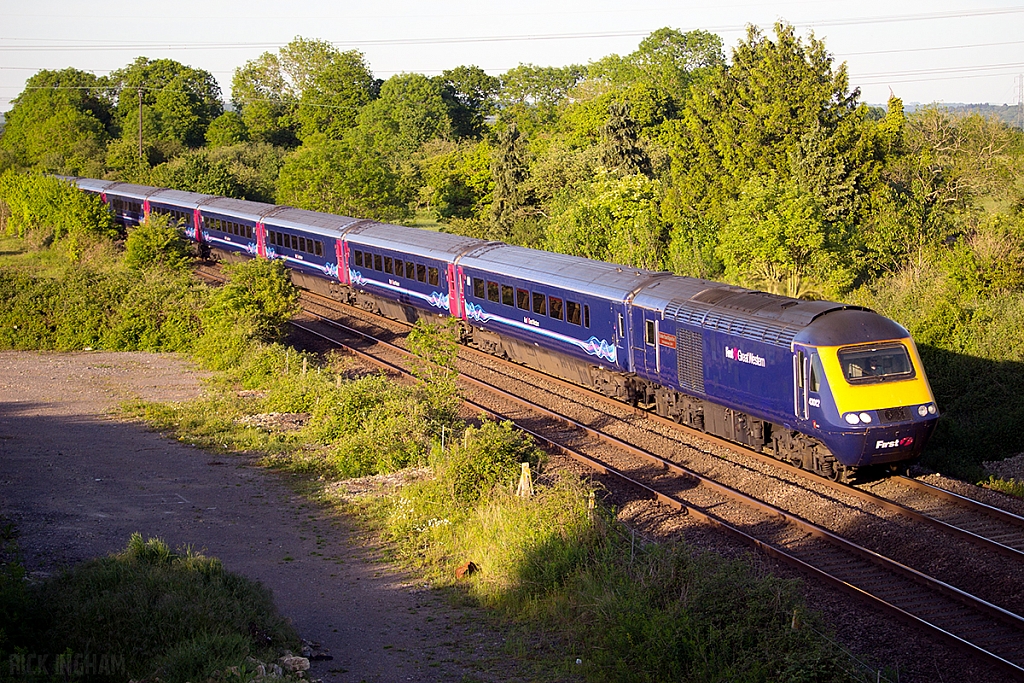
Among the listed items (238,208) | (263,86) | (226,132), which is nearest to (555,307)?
(238,208)

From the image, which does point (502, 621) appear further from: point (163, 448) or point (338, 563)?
point (163, 448)

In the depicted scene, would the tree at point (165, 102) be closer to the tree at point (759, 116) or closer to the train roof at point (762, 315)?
the tree at point (759, 116)

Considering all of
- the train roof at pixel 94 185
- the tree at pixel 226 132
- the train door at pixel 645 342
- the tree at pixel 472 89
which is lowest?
the train door at pixel 645 342

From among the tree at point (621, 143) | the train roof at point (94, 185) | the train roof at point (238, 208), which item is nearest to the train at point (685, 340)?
the train roof at point (238, 208)

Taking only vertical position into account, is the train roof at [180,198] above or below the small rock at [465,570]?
above

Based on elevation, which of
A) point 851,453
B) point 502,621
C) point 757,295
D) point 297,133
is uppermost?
point 297,133

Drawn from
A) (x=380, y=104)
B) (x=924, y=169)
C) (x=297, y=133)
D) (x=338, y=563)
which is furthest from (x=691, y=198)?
(x=297, y=133)

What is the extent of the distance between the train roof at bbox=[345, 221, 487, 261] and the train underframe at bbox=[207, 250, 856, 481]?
73.5 inches

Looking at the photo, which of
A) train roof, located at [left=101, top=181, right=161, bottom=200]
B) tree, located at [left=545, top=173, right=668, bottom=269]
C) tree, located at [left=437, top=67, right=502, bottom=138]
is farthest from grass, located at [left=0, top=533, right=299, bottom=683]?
tree, located at [left=437, top=67, right=502, bottom=138]

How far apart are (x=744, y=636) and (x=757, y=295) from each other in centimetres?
868

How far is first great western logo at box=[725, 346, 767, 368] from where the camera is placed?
15.4 meters

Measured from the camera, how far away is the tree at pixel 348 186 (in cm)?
4728

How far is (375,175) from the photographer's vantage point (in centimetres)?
4784

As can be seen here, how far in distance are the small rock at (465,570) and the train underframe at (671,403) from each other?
5973 millimetres
